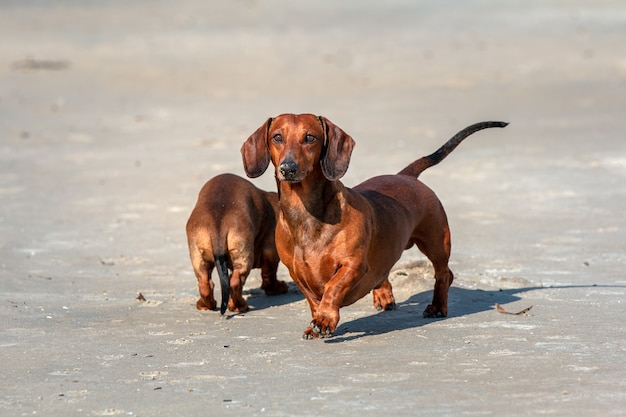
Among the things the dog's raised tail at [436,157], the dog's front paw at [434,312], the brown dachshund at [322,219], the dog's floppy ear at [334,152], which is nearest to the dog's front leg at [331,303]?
the brown dachshund at [322,219]

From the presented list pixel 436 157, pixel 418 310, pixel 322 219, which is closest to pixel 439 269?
pixel 418 310

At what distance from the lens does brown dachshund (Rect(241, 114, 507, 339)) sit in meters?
6.99

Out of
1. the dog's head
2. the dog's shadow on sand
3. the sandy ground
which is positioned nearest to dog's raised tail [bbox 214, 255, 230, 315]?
the sandy ground

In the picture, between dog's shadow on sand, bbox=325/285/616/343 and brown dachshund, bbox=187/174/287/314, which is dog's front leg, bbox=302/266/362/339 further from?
brown dachshund, bbox=187/174/287/314

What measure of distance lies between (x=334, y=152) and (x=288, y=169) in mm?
397

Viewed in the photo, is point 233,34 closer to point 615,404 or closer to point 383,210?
point 383,210

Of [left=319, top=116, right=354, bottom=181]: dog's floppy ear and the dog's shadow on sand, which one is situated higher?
[left=319, top=116, right=354, bottom=181]: dog's floppy ear

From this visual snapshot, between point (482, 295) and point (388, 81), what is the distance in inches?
532

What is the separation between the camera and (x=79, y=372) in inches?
251

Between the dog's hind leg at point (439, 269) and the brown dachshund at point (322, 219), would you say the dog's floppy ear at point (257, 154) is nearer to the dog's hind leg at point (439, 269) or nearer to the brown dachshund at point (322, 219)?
the brown dachshund at point (322, 219)

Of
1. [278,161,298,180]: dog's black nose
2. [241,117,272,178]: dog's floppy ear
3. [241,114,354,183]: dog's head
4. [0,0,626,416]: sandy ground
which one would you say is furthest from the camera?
[241,117,272,178]: dog's floppy ear

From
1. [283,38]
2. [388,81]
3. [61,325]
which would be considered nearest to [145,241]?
[61,325]

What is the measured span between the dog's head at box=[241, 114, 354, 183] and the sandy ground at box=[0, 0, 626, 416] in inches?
39.1

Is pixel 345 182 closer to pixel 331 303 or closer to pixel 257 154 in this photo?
pixel 257 154
